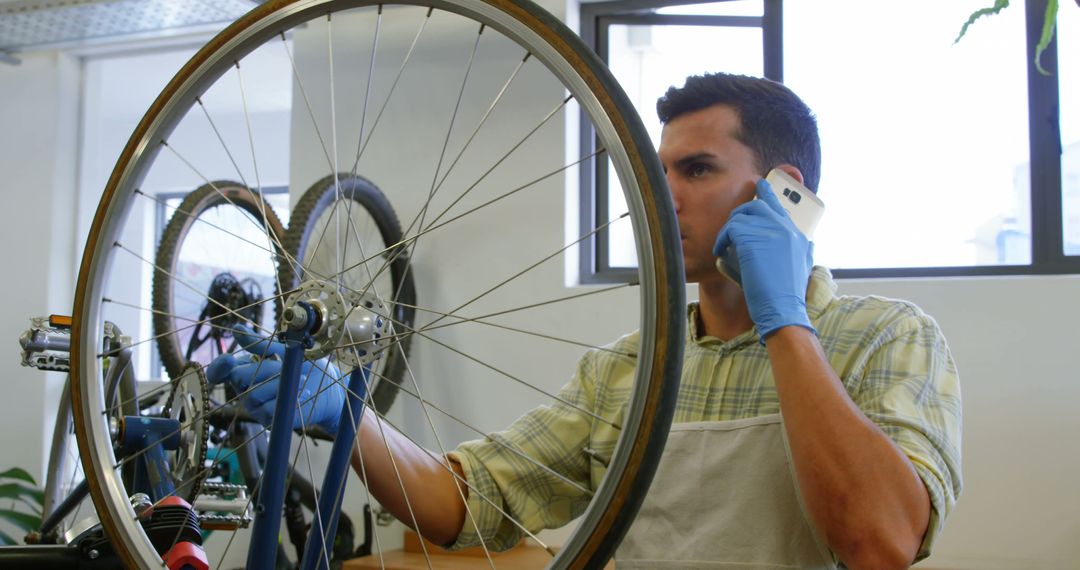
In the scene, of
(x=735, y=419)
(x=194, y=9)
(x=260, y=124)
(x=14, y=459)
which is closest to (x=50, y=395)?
(x=14, y=459)

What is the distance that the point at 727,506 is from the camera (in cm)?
116

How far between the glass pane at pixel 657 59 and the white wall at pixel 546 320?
0.82 ft

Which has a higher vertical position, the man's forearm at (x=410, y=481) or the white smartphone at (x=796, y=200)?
the white smartphone at (x=796, y=200)

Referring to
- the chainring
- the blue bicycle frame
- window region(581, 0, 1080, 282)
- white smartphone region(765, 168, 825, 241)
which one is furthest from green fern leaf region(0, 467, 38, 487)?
white smartphone region(765, 168, 825, 241)

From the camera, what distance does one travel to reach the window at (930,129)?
2.38 m

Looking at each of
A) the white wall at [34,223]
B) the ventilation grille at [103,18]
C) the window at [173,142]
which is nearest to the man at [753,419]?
the ventilation grille at [103,18]

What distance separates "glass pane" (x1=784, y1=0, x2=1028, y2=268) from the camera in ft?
7.94

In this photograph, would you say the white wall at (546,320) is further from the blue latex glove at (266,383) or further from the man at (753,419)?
the blue latex glove at (266,383)

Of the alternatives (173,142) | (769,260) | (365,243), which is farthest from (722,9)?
(173,142)

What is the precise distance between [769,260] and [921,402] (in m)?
0.22

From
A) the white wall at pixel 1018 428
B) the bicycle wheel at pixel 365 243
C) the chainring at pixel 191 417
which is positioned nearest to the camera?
the chainring at pixel 191 417

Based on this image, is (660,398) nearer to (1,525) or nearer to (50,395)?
(50,395)

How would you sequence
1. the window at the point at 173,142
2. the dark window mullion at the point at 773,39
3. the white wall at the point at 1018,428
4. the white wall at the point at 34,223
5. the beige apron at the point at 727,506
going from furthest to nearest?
the window at the point at 173,142, the white wall at the point at 34,223, the dark window mullion at the point at 773,39, the white wall at the point at 1018,428, the beige apron at the point at 727,506

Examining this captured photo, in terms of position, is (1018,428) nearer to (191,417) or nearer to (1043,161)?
(1043,161)
